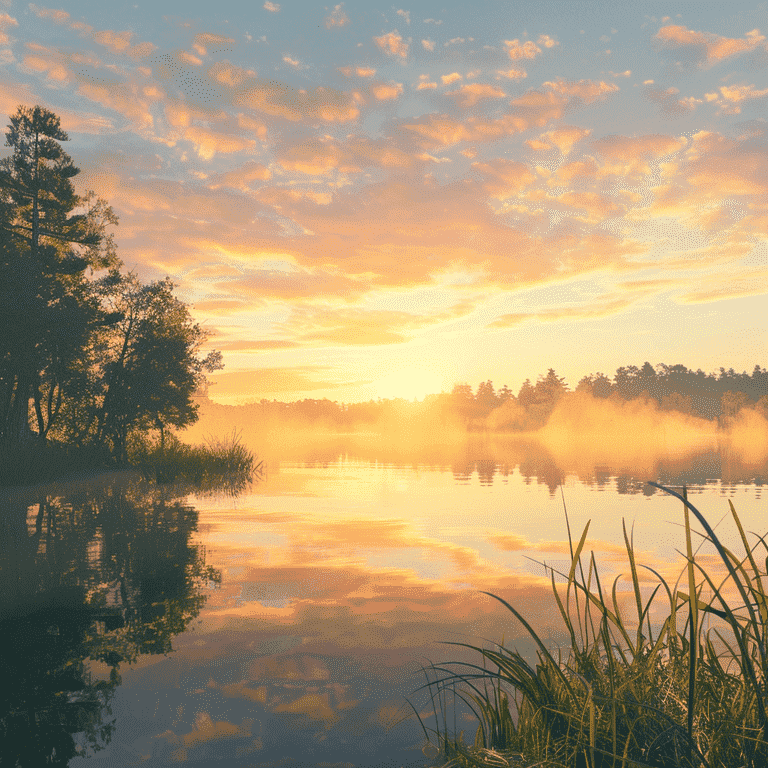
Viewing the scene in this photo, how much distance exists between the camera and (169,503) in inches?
776

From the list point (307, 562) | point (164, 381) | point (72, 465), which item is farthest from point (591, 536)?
point (164, 381)

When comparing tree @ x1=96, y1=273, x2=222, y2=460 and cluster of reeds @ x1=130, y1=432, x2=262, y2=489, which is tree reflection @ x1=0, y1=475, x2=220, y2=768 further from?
tree @ x1=96, y1=273, x2=222, y2=460

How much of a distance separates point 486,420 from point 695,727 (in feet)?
567

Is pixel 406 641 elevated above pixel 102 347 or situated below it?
below

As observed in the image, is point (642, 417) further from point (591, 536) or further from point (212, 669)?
point (212, 669)

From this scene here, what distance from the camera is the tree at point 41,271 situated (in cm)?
3020

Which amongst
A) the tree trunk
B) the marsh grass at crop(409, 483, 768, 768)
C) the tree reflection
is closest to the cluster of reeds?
the tree trunk

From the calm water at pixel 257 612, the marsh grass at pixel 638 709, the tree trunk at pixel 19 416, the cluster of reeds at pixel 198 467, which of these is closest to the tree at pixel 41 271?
the tree trunk at pixel 19 416

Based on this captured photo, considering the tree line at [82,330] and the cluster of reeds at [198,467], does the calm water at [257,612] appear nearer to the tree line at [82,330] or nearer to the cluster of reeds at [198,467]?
the cluster of reeds at [198,467]

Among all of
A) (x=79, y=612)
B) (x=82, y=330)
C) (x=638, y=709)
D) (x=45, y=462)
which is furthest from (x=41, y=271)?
(x=638, y=709)

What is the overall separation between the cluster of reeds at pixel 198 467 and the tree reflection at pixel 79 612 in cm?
1110

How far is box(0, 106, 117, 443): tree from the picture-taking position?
30.2m

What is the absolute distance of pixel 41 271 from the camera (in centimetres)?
3359

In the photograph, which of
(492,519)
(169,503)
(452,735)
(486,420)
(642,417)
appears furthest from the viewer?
(486,420)
